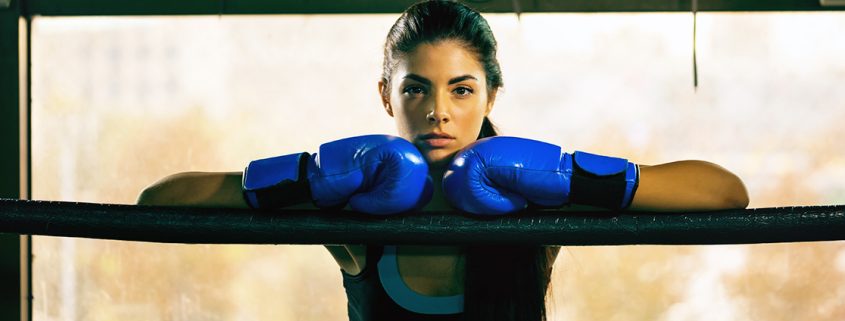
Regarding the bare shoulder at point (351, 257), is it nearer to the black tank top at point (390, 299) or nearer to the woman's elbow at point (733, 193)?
the black tank top at point (390, 299)

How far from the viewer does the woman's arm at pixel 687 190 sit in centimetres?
98

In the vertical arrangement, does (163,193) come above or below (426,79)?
below

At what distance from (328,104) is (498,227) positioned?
7.49 ft

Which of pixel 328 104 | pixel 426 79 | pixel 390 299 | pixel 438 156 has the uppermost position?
pixel 426 79

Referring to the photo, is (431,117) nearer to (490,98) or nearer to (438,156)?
(438,156)

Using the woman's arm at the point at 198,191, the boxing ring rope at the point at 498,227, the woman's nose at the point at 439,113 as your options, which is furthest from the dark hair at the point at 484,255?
the woman's arm at the point at 198,191

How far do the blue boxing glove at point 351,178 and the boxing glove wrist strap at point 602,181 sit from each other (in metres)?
0.19

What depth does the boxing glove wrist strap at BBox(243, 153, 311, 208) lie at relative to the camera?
0.95 meters

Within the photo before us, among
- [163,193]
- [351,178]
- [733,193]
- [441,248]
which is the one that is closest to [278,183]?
[351,178]

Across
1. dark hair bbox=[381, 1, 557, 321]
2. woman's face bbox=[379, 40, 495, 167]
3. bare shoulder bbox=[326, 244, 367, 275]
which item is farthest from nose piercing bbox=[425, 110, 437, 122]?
bare shoulder bbox=[326, 244, 367, 275]

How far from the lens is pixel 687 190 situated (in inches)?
38.7

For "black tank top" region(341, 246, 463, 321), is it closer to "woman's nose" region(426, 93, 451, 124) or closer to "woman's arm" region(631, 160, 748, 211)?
"woman's nose" region(426, 93, 451, 124)

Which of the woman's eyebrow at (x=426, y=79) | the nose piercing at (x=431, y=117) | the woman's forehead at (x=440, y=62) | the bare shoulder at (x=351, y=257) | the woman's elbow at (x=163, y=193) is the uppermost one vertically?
the woman's forehead at (x=440, y=62)

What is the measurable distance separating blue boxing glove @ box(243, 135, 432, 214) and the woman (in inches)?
8.7
